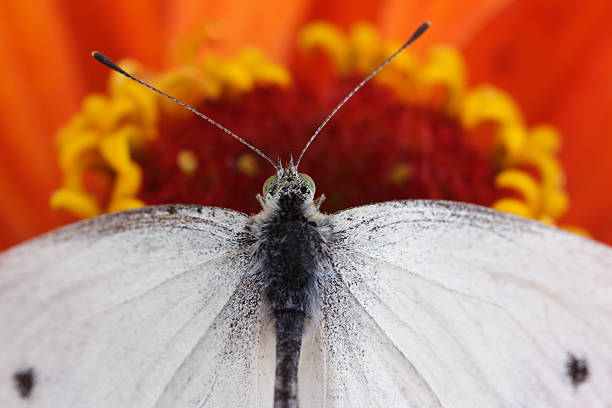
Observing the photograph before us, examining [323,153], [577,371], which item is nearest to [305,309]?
[577,371]

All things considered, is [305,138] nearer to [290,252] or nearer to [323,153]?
[323,153]

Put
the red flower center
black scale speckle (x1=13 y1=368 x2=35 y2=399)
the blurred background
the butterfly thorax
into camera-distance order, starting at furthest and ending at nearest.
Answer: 1. the blurred background
2. the red flower center
3. the butterfly thorax
4. black scale speckle (x1=13 y1=368 x2=35 y2=399)

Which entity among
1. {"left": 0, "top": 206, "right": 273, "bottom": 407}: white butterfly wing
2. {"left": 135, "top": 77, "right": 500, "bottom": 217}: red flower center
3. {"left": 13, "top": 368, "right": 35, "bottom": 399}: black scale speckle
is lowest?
{"left": 13, "top": 368, "right": 35, "bottom": 399}: black scale speckle

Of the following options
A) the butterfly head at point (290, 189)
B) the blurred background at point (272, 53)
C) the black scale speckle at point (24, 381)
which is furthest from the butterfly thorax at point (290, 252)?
the blurred background at point (272, 53)

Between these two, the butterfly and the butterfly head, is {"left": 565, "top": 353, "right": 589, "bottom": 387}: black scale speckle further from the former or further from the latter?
the butterfly head

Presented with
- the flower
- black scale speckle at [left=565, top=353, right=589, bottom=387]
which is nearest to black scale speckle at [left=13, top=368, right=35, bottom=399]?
the flower

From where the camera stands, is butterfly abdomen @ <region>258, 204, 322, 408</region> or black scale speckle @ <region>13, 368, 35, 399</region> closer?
black scale speckle @ <region>13, 368, 35, 399</region>

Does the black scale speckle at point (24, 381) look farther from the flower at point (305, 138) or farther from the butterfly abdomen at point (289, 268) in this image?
the flower at point (305, 138)
